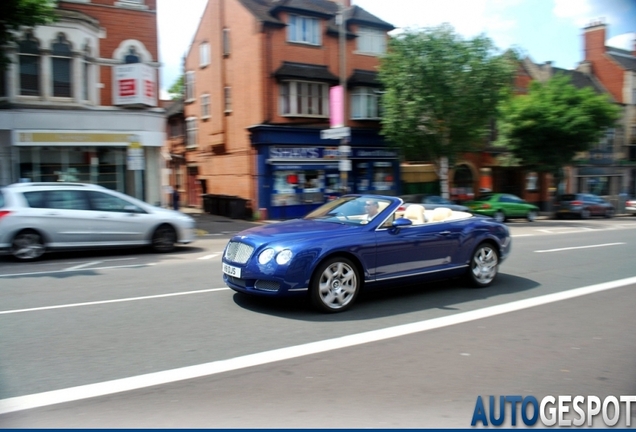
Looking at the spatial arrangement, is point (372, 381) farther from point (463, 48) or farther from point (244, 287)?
point (463, 48)

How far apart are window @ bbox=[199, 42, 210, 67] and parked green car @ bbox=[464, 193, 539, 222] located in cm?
1593

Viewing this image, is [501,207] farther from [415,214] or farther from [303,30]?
[415,214]

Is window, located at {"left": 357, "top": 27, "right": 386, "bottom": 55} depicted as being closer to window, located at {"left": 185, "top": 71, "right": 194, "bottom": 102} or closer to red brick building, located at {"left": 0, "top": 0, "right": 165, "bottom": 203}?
window, located at {"left": 185, "top": 71, "right": 194, "bottom": 102}

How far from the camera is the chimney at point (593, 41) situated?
4428 cm

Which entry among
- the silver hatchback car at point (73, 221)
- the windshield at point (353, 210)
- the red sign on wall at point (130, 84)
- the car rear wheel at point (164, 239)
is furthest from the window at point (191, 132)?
the windshield at point (353, 210)

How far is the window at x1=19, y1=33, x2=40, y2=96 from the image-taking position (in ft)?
64.3

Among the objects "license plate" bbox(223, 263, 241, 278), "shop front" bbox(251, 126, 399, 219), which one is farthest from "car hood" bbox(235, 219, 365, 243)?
"shop front" bbox(251, 126, 399, 219)

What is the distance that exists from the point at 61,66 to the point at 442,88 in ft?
49.9

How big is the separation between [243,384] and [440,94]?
73.3ft

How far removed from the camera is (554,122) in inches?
1200

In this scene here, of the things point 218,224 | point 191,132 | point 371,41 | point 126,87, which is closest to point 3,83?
point 126,87

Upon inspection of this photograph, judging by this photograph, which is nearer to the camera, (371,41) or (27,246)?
(27,246)

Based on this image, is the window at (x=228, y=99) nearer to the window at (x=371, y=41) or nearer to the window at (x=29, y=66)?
the window at (x=371, y=41)

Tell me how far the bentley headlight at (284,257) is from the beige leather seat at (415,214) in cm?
221
